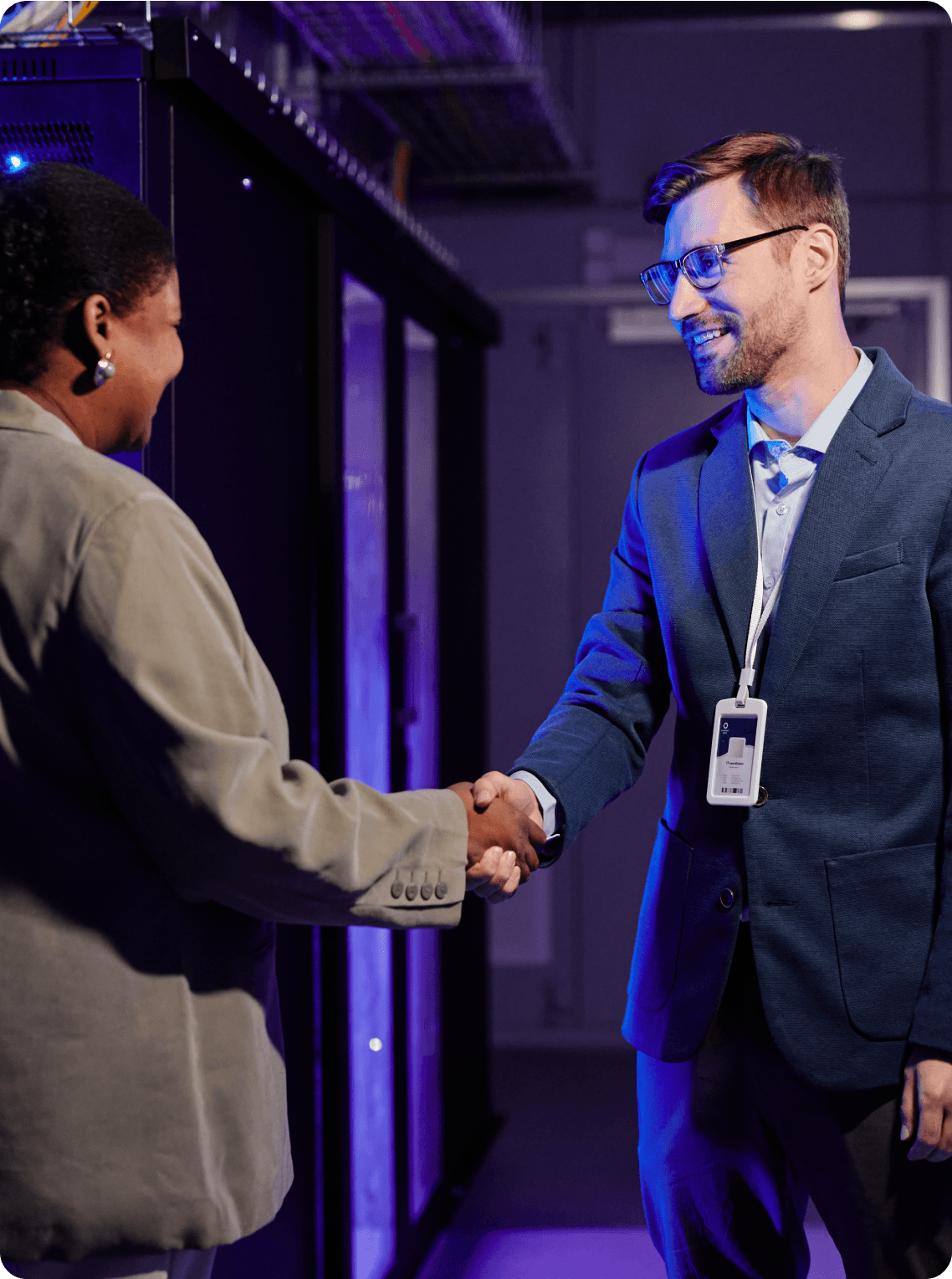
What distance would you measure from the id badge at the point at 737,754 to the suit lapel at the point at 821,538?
0.12 feet

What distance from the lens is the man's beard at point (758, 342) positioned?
166cm

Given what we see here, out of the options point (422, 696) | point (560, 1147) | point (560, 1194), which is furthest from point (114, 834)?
point (560, 1147)

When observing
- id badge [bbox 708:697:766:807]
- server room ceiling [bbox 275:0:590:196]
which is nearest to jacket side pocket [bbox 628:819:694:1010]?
id badge [bbox 708:697:766:807]

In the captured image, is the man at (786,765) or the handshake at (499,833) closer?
the man at (786,765)

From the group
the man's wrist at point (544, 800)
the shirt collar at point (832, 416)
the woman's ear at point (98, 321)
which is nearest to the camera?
the woman's ear at point (98, 321)

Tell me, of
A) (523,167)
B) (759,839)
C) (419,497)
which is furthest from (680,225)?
(523,167)

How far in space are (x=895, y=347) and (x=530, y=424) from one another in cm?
137

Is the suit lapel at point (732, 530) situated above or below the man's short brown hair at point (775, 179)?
below

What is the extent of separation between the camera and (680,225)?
5.69 feet

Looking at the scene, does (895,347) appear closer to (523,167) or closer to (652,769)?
(523,167)

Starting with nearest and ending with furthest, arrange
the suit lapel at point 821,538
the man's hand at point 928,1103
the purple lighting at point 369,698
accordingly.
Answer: the man's hand at point 928,1103 < the suit lapel at point 821,538 < the purple lighting at point 369,698

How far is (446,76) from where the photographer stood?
3.29 m

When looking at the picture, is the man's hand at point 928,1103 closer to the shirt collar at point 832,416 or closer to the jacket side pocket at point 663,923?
the jacket side pocket at point 663,923

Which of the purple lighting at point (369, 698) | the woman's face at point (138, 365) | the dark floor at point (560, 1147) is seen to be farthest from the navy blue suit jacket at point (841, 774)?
the dark floor at point (560, 1147)
